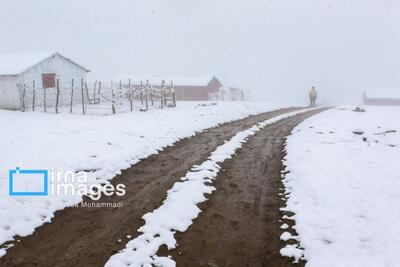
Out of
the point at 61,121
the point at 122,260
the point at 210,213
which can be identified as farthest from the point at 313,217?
the point at 61,121

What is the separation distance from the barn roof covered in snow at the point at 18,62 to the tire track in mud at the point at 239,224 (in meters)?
22.4

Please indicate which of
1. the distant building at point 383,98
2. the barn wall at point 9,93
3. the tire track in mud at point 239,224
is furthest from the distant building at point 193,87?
the tire track in mud at point 239,224

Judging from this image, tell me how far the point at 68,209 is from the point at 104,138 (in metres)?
6.31

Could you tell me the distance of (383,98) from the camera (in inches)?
2936

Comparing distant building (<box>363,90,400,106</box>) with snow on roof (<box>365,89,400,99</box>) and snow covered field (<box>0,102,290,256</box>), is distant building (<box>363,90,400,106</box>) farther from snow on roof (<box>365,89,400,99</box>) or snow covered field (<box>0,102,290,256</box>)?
snow covered field (<box>0,102,290,256</box>)

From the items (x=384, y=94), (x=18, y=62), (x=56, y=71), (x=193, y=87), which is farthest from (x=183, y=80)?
(x=384, y=94)

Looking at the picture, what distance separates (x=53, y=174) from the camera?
9.55m

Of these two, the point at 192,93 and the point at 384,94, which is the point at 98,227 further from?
the point at 384,94

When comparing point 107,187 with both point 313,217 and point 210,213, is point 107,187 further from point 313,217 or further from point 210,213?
point 313,217

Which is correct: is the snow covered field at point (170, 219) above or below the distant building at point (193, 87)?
below

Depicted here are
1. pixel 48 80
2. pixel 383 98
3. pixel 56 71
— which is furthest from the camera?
pixel 383 98

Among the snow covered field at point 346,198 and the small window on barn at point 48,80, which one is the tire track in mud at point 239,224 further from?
the small window on barn at point 48,80

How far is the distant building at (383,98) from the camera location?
243 feet

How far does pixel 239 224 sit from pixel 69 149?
7.29 meters
